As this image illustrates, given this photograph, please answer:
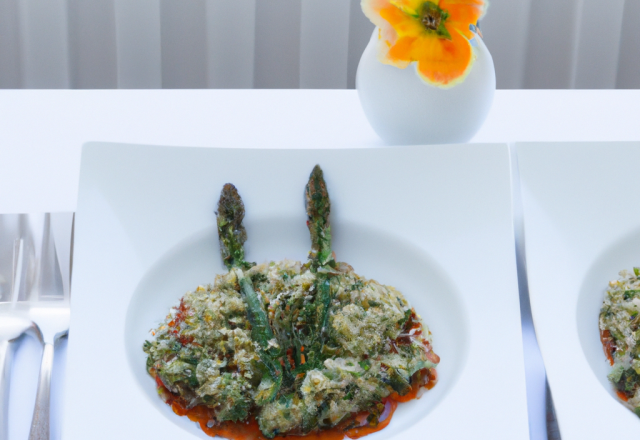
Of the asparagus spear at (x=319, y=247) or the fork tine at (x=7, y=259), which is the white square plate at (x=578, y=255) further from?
the fork tine at (x=7, y=259)

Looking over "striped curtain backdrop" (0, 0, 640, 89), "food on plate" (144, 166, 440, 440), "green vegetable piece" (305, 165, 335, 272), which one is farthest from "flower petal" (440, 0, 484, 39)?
"striped curtain backdrop" (0, 0, 640, 89)

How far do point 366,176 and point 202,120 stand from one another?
0.59 m

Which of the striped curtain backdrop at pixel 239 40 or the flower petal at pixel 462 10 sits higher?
the striped curtain backdrop at pixel 239 40

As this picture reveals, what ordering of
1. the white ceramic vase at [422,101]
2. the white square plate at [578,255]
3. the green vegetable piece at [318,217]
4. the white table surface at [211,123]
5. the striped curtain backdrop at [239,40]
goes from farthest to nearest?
the striped curtain backdrop at [239,40] → the white table surface at [211,123] → the white ceramic vase at [422,101] → the green vegetable piece at [318,217] → the white square plate at [578,255]

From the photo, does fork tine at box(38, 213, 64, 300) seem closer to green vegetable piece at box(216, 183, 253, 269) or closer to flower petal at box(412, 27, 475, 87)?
green vegetable piece at box(216, 183, 253, 269)

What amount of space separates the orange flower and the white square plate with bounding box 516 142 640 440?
7.6 inches

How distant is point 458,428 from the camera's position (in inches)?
30.6

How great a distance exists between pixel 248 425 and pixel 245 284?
23 cm

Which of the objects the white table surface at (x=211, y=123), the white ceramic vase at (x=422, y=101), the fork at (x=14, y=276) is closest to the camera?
the fork at (x=14, y=276)

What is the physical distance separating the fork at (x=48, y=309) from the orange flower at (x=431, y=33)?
0.68 metres

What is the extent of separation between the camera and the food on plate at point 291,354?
792 millimetres

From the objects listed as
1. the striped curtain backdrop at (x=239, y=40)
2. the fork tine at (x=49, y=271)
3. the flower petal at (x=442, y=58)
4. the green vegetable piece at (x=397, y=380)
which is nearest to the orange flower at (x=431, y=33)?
the flower petal at (x=442, y=58)

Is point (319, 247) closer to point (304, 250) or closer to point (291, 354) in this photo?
point (304, 250)

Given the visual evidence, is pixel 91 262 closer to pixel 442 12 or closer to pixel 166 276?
pixel 166 276
